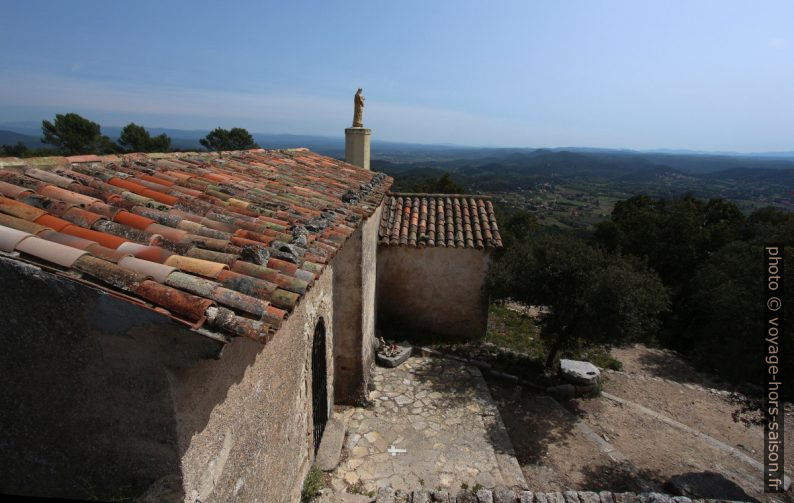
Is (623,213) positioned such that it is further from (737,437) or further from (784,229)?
(737,437)

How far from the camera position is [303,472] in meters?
5.95

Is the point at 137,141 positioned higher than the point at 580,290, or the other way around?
the point at 137,141

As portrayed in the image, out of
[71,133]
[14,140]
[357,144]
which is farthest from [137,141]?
[14,140]

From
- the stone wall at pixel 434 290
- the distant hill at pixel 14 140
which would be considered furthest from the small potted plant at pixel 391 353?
the distant hill at pixel 14 140

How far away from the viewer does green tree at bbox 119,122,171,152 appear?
34.4 metres

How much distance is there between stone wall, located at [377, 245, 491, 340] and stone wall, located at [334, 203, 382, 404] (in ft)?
11.2

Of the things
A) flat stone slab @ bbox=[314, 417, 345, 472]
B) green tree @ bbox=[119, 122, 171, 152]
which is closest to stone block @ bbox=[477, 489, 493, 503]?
flat stone slab @ bbox=[314, 417, 345, 472]

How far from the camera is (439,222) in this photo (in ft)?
41.8

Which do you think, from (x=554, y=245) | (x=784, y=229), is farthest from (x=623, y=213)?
(x=554, y=245)

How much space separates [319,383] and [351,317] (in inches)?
64.7

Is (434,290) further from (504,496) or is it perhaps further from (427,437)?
(504,496)

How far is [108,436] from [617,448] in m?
9.09

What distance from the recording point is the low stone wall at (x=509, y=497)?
19.2ft

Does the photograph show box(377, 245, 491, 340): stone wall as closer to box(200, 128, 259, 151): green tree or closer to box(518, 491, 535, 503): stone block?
box(518, 491, 535, 503): stone block
